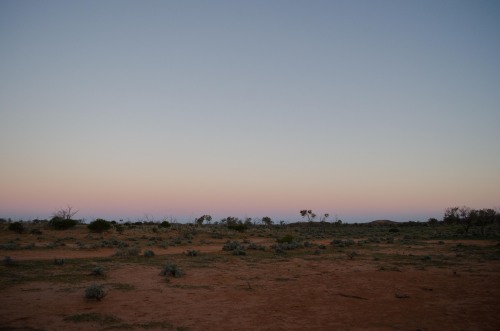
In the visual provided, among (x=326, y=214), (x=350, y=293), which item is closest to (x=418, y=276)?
(x=350, y=293)

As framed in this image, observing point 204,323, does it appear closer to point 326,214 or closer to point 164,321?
point 164,321

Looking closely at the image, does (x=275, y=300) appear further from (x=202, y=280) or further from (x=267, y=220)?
(x=267, y=220)

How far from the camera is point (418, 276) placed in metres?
13.8

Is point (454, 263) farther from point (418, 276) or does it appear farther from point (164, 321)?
point (164, 321)

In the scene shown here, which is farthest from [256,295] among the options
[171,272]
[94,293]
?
[94,293]

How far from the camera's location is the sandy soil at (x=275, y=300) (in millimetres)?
7969

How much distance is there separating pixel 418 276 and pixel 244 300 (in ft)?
27.0

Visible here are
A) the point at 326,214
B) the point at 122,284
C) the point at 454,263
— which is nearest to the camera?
the point at 122,284

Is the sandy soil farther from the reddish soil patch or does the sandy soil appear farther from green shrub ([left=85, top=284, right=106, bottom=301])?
green shrub ([left=85, top=284, right=106, bottom=301])

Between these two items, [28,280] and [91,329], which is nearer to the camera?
[91,329]

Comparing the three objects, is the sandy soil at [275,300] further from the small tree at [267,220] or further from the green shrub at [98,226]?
the small tree at [267,220]

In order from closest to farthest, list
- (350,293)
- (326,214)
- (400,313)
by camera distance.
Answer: (400,313) < (350,293) < (326,214)

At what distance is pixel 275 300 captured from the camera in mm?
10156

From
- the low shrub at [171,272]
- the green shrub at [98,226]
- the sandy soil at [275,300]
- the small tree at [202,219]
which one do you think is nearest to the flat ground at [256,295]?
the sandy soil at [275,300]
